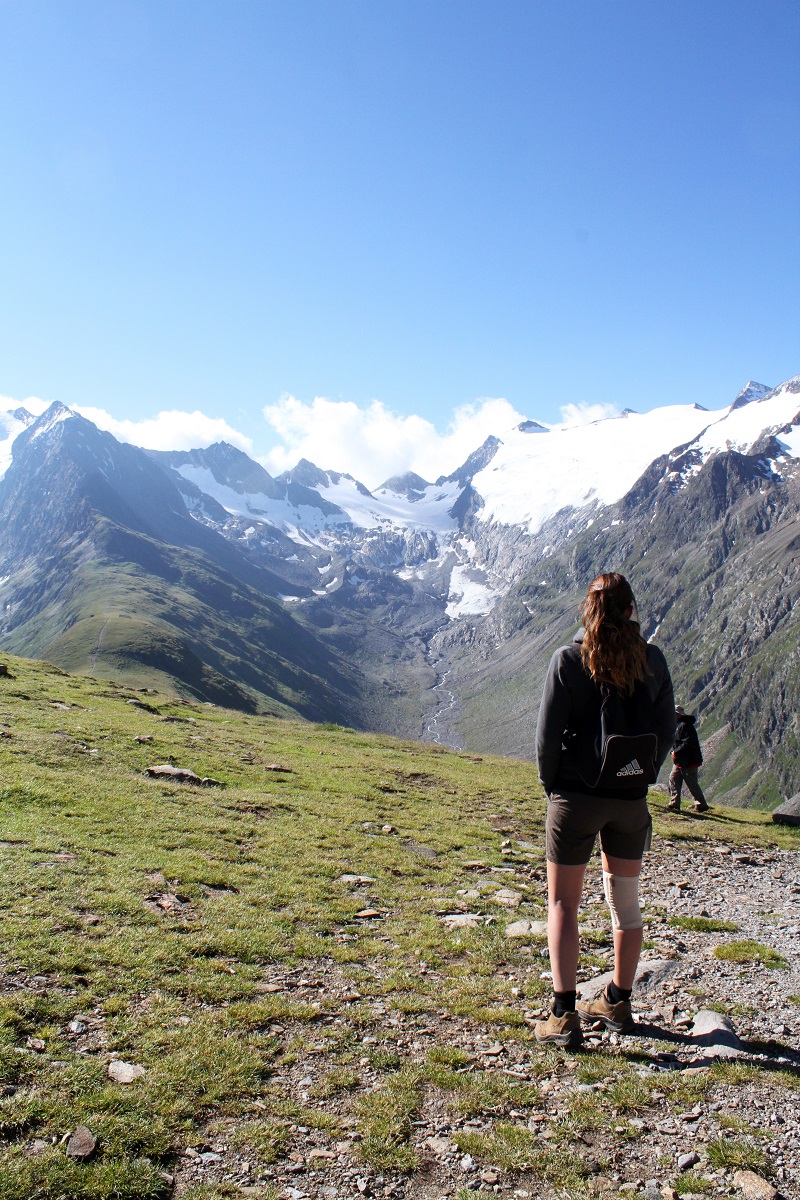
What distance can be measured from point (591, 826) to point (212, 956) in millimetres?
5976

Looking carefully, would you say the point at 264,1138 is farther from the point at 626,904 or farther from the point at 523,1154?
the point at 626,904

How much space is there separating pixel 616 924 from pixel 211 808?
12.6 metres

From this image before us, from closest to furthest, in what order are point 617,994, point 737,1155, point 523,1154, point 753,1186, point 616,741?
point 753,1186, point 737,1155, point 523,1154, point 616,741, point 617,994

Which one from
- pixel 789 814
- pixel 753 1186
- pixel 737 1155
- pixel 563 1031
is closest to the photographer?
pixel 753 1186

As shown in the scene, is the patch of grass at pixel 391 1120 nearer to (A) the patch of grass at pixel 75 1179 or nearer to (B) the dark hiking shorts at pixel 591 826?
(A) the patch of grass at pixel 75 1179

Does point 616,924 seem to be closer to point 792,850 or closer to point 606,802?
point 606,802

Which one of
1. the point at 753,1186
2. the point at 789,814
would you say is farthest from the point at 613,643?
the point at 789,814

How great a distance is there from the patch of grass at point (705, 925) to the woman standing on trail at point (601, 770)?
4.92 meters

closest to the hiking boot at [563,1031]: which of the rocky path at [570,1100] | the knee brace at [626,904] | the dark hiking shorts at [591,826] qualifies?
the rocky path at [570,1100]

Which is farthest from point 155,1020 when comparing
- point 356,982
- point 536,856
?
point 536,856

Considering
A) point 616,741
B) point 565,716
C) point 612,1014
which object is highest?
point 565,716

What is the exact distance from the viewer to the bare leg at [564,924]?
8531mm

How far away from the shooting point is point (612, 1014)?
28.7ft

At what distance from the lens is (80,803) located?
16.5m
